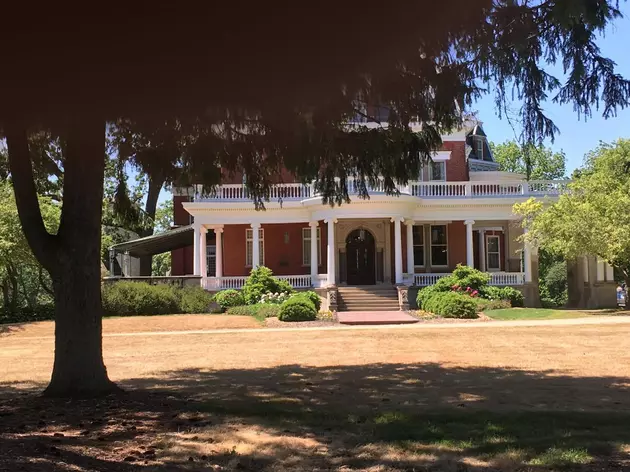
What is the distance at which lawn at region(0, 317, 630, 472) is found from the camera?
5109 mm

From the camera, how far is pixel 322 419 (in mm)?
6660

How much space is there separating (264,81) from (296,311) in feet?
51.7

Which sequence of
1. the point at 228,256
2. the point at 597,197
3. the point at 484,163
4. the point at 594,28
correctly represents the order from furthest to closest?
1. the point at 484,163
2. the point at 228,256
3. the point at 597,197
4. the point at 594,28

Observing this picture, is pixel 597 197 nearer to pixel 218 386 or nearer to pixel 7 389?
pixel 218 386

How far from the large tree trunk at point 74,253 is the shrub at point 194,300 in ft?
Answer: 56.4

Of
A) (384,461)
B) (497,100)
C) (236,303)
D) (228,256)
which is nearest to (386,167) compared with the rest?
(497,100)

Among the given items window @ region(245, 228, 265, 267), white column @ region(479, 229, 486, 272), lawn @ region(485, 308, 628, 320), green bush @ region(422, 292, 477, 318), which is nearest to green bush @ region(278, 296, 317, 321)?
green bush @ region(422, 292, 477, 318)

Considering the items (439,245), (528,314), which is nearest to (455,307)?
(528,314)

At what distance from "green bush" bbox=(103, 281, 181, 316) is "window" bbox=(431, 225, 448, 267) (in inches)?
513

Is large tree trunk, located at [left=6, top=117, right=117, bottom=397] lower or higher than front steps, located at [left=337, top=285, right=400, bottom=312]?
higher

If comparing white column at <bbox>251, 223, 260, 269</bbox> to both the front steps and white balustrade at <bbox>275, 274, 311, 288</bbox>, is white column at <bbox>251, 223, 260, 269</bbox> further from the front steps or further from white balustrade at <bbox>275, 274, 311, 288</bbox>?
the front steps

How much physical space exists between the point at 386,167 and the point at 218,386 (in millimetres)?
4056

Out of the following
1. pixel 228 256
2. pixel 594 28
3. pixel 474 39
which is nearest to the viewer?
pixel 594 28

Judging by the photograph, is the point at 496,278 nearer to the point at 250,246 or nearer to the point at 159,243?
the point at 250,246
